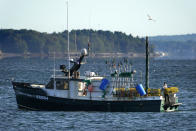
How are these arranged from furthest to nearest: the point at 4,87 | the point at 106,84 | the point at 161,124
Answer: the point at 4,87 < the point at 106,84 < the point at 161,124

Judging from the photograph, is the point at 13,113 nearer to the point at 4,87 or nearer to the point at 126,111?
the point at 126,111

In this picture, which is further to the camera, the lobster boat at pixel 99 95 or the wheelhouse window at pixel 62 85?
the wheelhouse window at pixel 62 85

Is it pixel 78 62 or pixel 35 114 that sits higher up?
pixel 78 62

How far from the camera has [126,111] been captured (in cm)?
5003

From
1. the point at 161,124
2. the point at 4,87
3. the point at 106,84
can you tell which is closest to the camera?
the point at 161,124

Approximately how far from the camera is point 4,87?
77.9 metres

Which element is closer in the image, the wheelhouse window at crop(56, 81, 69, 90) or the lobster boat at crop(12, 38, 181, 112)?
the lobster boat at crop(12, 38, 181, 112)

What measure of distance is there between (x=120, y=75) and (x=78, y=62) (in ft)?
12.4

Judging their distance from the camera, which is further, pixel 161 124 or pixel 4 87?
pixel 4 87

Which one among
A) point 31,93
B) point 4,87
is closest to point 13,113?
point 31,93

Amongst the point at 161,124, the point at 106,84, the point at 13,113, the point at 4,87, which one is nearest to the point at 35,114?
the point at 13,113

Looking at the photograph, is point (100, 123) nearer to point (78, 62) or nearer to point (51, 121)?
point (51, 121)

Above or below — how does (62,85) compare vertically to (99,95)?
above

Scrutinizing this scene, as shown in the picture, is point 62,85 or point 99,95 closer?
point 99,95
